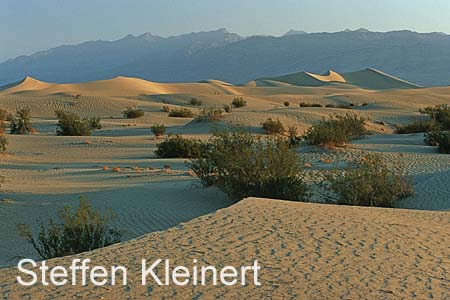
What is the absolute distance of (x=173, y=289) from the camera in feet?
→ 21.0

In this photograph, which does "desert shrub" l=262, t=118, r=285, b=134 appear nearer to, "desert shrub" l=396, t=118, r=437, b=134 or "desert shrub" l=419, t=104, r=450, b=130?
"desert shrub" l=396, t=118, r=437, b=134

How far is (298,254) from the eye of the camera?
25.5 feet

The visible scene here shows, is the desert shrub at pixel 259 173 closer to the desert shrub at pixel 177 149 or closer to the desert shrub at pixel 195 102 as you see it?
the desert shrub at pixel 177 149

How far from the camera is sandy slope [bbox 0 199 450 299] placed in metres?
6.37

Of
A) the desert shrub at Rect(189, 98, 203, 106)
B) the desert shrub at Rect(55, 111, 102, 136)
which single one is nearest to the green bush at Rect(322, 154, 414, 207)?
the desert shrub at Rect(55, 111, 102, 136)

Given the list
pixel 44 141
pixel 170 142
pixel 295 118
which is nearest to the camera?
pixel 170 142

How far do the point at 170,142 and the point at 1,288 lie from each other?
51.4ft

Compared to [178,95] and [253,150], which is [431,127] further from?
[178,95]

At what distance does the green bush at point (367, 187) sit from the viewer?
541 inches

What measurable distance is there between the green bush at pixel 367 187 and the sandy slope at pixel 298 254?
2766 mm

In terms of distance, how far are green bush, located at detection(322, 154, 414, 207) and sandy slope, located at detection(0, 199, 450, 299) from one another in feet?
9.07

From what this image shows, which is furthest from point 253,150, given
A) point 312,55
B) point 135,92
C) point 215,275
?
point 312,55

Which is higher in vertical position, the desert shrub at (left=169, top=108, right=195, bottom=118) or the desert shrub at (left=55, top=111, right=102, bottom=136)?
the desert shrub at (left=55, top=111, right=102, bottom=136)

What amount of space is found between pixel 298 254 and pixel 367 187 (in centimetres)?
639
